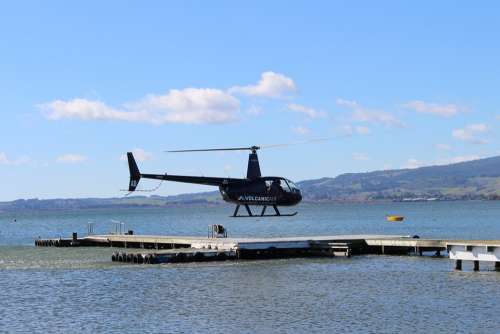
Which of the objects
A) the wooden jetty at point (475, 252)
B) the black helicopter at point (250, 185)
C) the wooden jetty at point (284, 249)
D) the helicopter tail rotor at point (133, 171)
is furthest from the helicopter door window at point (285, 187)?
the wooden jetty at point (475, 252)

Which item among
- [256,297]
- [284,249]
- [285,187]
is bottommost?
[256,297]

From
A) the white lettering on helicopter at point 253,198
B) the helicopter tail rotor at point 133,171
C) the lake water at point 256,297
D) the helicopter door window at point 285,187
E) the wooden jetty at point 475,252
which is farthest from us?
the helicopter door window at point 285,187

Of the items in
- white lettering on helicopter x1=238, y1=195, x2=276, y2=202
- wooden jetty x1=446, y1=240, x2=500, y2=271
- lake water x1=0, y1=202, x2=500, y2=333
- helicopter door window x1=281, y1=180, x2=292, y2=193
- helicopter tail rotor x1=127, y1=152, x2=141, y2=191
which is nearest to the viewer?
lake water x1=0, y1=202, x2=500, y2=333

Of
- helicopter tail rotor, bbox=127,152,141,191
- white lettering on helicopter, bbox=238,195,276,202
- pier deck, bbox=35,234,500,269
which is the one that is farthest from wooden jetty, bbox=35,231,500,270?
helicopter tail rotor, bbox=127,152,141,191

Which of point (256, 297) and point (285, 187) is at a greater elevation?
point (285, 187)

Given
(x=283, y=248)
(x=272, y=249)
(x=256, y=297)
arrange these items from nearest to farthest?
(x=256, y=297)
(x=272, y=249)
(x=283, y=248)

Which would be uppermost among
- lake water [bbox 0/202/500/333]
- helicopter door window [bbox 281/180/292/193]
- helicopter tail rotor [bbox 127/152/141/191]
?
helicopter tail rotor [bbox 127/152/141/191]

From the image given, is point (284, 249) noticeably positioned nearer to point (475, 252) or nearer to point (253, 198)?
point (253, 198)

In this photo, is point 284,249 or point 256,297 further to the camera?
point 284,249

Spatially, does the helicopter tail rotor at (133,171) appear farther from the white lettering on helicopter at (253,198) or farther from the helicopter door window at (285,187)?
the helicopter door window at (285,187)

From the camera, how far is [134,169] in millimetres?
56625

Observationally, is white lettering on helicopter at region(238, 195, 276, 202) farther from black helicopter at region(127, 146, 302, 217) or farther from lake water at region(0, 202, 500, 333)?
lake water at region(0, 202, 500, 333)

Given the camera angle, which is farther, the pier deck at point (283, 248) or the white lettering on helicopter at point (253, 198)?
the white lettering on helicopter at point (253, 198)

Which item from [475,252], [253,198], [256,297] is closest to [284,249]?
[253,198]
